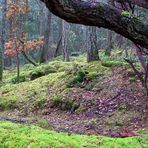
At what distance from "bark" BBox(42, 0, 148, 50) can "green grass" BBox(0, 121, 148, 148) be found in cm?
146

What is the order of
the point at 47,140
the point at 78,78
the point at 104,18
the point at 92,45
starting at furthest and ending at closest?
the point at 92,45 < the point at 78,78 < the point at 47,140 < the point at 104,18

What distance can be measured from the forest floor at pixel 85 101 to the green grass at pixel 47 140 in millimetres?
2689

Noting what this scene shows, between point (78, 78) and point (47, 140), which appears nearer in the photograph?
point (47, 140)

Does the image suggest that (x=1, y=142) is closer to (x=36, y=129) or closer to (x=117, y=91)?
(x=36, y=129)

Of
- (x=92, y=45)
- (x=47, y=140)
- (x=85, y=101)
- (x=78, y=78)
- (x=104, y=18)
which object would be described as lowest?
(x=85, y=101)

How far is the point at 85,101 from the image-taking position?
32.5ft

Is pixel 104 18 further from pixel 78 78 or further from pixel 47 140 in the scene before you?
pixel 78 78

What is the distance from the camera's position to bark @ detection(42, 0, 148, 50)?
3348 mm

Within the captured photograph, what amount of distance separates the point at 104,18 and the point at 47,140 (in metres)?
1.60

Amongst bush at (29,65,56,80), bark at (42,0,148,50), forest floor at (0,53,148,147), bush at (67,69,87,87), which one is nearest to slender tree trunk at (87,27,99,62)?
forest floor at (0,53,148,147)

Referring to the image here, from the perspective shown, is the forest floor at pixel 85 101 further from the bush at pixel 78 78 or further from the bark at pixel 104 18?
the bark at pixel 104 18

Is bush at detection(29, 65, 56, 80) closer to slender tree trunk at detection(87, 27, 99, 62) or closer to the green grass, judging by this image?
slender tree trunk at detection(87, 27, 99, 62)

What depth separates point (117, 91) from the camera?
9867 millimetres

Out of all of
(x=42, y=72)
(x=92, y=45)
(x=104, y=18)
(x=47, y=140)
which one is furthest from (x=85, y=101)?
(x=104, y=18)
